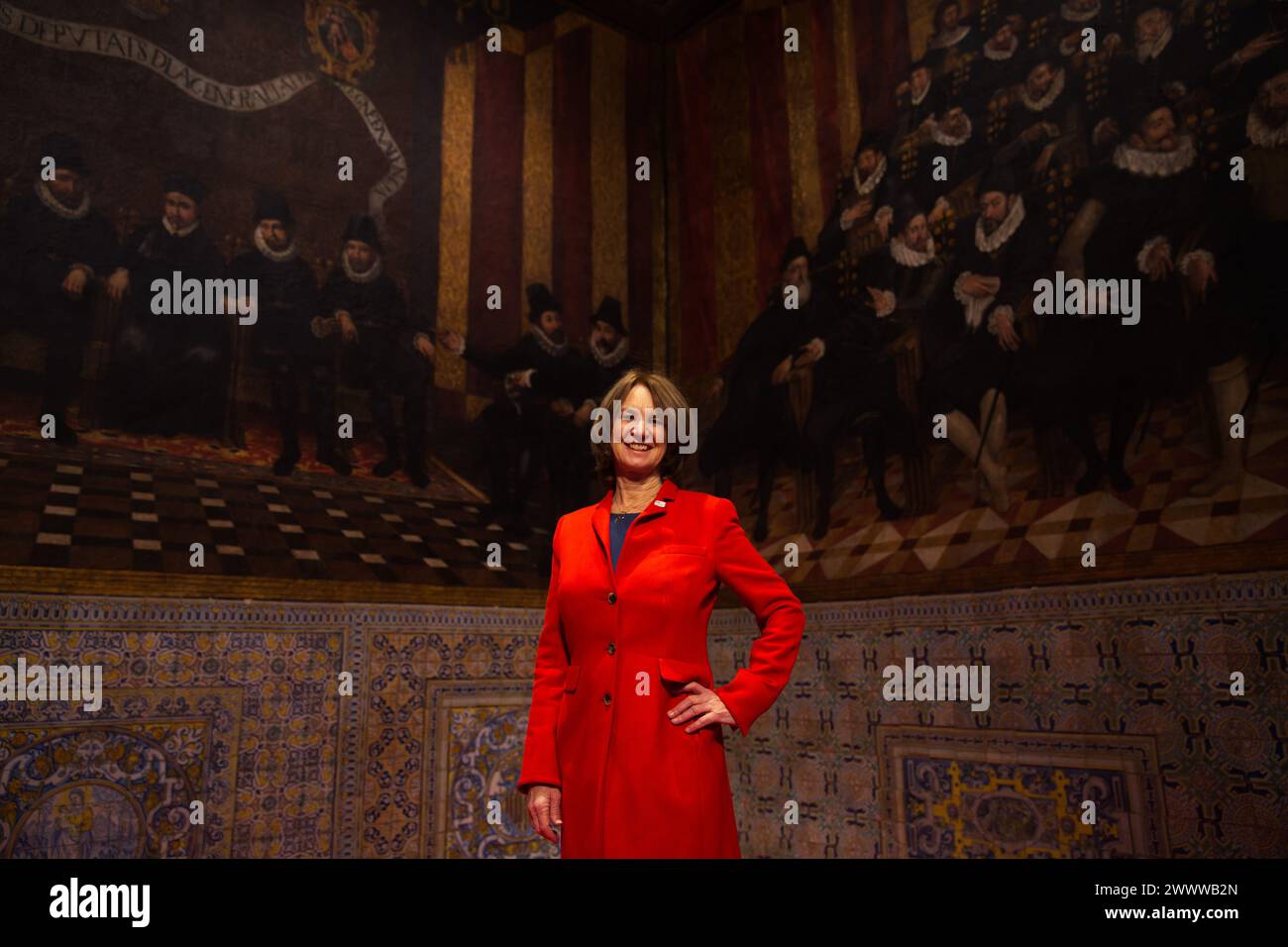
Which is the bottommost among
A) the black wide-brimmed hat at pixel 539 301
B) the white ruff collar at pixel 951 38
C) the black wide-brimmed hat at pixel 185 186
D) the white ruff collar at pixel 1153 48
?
the black wide-brimmed hat at pixel 539 301

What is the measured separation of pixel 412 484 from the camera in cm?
537

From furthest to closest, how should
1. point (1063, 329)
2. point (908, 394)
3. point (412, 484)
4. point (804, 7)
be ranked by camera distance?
point (804, 7) → point (412, 484) → point (908, 394) → point (1063, 329)

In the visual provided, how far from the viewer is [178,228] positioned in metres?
4.71

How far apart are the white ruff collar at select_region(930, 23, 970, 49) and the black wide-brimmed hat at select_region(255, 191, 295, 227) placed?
408cm

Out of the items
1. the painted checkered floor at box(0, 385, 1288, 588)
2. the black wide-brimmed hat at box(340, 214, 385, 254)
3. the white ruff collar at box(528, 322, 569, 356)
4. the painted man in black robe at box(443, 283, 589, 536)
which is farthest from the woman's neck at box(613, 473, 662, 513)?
the white ruff collar at box(528, 322, 569, 356)

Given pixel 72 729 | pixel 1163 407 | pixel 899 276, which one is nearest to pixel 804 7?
pixel 899 276

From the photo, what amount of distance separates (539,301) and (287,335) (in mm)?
1831

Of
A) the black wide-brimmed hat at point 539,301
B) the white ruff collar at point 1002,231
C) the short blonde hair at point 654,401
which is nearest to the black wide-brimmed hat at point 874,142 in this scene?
the white ruff collar at point 1002,231

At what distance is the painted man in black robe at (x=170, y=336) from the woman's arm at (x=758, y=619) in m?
3.62

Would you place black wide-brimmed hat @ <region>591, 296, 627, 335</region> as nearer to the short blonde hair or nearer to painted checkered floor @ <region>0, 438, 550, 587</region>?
painted checkered floor @ <region>0, 438, 550, 587</region>

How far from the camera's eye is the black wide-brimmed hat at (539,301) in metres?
6.11

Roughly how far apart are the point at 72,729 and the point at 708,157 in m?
5.59

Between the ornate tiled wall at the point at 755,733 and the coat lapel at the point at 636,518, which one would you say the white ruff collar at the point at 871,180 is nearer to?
the ornate tiled wall at the point at 755,733

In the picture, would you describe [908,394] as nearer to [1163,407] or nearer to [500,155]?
[1163,407]
